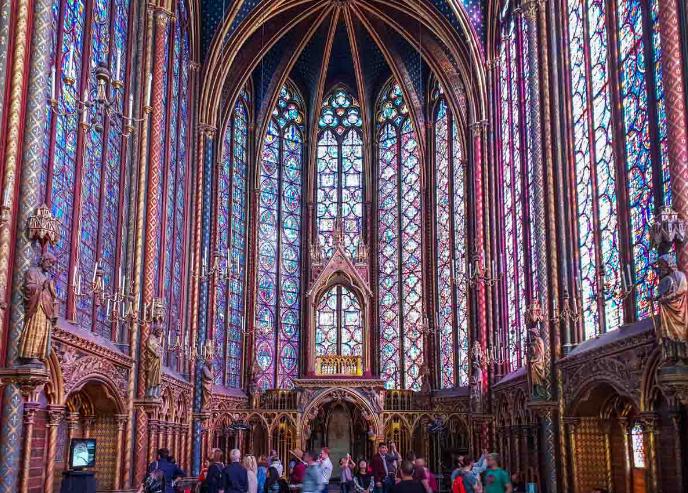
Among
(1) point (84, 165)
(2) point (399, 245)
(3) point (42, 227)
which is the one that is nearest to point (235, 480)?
(3) point (42, 227)

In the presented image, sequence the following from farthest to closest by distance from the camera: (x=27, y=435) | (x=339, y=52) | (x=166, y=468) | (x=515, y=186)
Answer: (x=339, y=52), (x=515, y=186), (x=166, y=468), (x=27, y=435)

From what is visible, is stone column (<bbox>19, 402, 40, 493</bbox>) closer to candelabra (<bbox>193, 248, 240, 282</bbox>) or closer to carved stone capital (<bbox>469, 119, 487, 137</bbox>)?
candelabra (<bbox>193, 248, 240, 282</bbox>)

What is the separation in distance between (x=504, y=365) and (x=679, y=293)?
48.7ft

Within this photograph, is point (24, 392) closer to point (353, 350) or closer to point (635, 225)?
point (635, 225)

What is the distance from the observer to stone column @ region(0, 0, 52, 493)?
12.7 m

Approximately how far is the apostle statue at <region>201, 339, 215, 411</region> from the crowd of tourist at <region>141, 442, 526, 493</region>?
933cm

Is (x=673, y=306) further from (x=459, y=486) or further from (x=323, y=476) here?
(x=323, y=476)

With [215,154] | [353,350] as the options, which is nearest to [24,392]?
[215,154]

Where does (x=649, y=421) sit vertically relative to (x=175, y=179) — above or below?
below

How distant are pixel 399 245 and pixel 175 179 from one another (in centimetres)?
1310

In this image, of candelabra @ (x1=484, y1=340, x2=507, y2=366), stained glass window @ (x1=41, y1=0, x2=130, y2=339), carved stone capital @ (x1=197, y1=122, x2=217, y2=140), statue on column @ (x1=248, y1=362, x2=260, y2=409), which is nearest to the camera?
stained glass window @ (x1=41, y1=0, x2=130, y2=339)

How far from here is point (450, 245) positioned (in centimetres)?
3438

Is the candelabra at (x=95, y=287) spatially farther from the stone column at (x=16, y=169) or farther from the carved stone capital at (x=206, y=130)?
the carved stone capital at (x=206, y=130)

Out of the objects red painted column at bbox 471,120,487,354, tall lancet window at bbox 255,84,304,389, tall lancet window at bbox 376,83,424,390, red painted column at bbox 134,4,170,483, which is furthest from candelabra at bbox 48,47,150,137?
tall lancet window at bbox 376,83,424,390
